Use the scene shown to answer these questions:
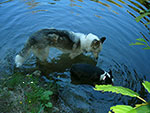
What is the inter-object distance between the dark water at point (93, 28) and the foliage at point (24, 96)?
3.04 feet

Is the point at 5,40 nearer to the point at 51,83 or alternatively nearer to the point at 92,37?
the point at 51,83

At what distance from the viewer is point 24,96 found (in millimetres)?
4031

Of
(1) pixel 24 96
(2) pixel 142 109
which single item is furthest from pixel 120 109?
(1) pixel 24 96

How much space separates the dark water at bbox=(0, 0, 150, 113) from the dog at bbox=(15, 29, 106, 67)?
1.44ft

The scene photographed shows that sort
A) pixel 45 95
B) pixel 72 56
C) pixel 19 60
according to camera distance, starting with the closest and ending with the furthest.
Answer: pixel 45 95, pixel 19 60, pixel 72 56

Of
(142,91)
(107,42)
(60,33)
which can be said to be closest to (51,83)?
(60,33)

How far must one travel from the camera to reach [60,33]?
518 cm

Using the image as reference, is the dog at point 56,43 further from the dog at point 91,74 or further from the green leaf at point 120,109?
the green leaf at point 120,109

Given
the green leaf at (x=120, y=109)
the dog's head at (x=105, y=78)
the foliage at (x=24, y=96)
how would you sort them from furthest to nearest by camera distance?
the dog's head at (x=105, y=78), the foliage at (x=24, y=96), the green leaf at (x=120, y=109)

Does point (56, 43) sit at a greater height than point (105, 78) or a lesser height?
greater

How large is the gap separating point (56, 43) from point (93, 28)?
2.80 metres

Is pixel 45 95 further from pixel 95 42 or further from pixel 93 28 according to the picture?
pixel 93 28

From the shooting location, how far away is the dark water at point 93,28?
18.0 ft

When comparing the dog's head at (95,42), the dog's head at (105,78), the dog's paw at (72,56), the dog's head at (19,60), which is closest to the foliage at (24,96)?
the dog's head at (19,60)
